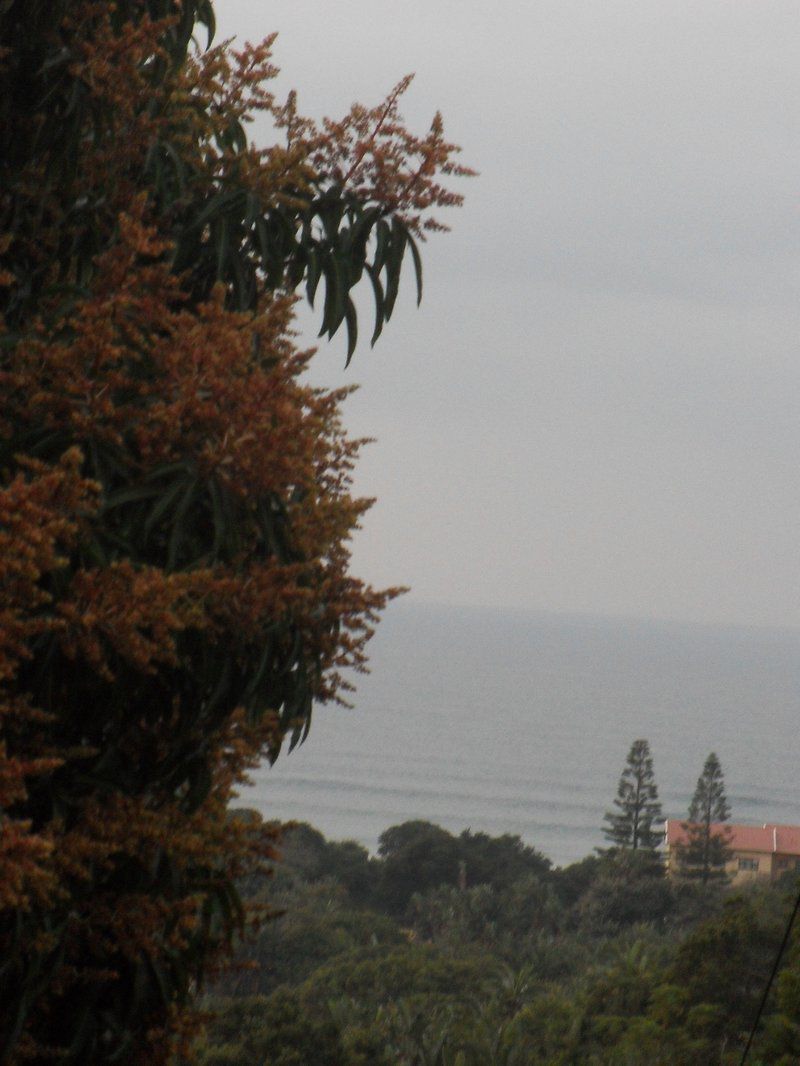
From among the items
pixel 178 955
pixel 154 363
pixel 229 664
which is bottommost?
pixel 178 955

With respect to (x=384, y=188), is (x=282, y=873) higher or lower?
lower

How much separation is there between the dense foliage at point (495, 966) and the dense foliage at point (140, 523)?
0.39 meters

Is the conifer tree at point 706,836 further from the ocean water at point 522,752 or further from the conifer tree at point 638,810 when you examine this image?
the ocean water at point 522,752

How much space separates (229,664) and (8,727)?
21.7 inches

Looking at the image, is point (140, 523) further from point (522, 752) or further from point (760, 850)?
point (522, 752)

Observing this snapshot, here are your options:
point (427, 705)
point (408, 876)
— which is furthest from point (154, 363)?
point (427, 705)

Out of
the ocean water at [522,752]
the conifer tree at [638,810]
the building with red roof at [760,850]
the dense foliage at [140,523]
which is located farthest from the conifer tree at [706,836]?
the dense foliage at [140,523]

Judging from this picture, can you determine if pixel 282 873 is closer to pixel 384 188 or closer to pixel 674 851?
pixel 674 851

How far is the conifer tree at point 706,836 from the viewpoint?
41094 mm

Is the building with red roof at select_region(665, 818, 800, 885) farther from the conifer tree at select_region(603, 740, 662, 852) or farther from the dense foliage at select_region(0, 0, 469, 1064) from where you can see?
the dense foliage at select_region(0, 0, 469, 1064)

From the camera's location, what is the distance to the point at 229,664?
316cm

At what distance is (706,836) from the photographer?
137 feet

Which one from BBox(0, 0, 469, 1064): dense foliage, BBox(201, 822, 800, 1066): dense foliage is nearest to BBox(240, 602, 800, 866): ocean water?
BBox(201, 822, 800, 1066): dense foliage

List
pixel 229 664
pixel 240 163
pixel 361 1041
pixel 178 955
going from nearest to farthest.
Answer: pixel 229 664, pixel 178 955, pixel 240 163, pixel 361 1041
